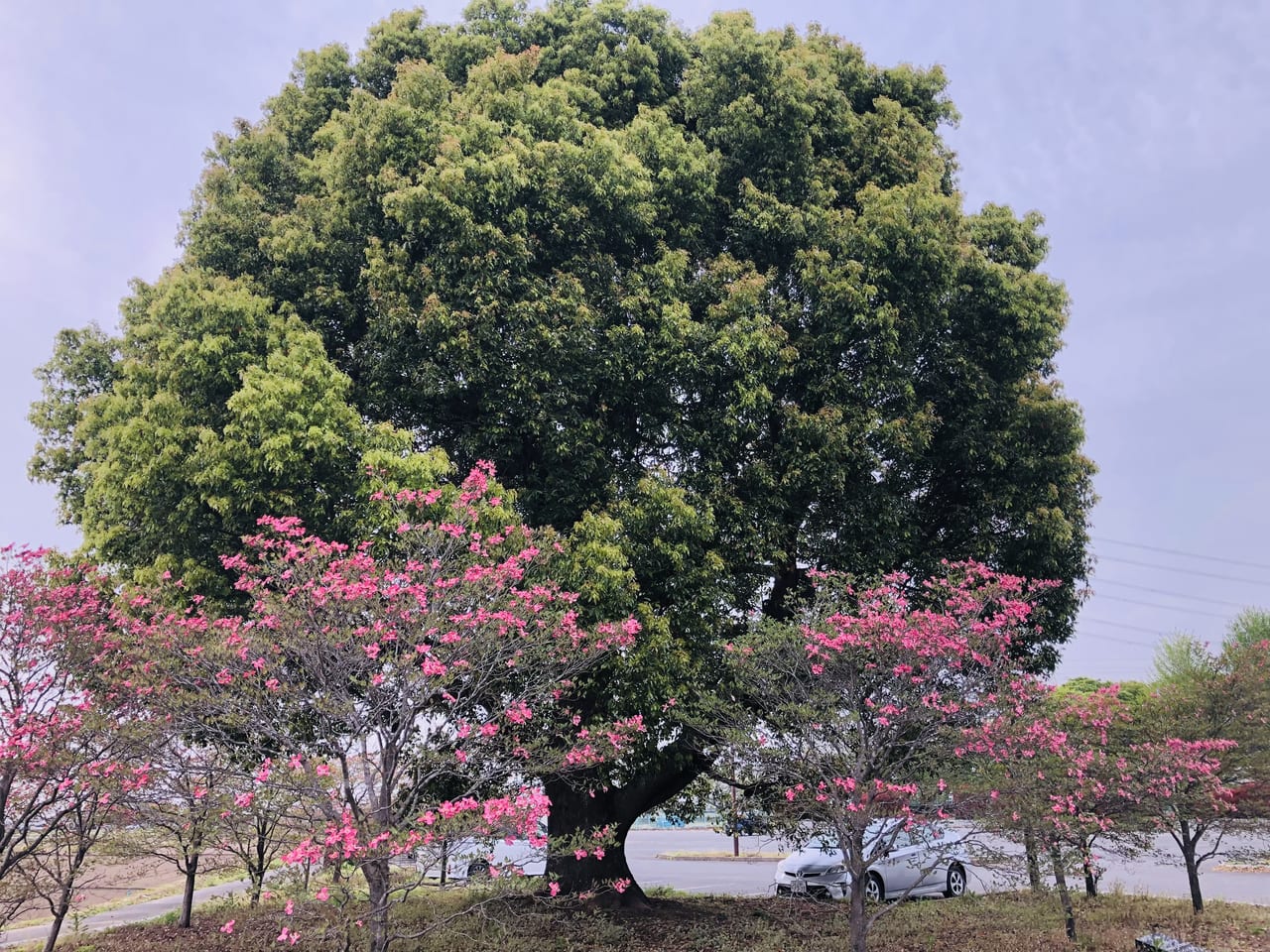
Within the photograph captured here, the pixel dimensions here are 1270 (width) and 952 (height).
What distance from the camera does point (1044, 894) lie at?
33.0 ft

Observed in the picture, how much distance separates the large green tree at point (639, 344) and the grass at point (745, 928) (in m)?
1.30

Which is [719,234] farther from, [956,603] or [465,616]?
[465,616]

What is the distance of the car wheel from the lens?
1411 cm

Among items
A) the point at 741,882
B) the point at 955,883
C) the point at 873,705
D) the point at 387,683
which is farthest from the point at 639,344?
the point at 741,882

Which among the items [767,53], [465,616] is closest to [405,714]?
[465,616]

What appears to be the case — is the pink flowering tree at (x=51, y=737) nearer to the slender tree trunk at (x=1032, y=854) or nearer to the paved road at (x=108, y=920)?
the paved road at (x=108, y=920)

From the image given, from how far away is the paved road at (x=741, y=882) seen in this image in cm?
1371

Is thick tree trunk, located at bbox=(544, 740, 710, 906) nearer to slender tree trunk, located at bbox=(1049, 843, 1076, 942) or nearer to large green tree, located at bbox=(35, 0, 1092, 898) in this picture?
large green tree, located at bbox=(35, 0, 1092, 898)

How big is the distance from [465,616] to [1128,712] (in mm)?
8625

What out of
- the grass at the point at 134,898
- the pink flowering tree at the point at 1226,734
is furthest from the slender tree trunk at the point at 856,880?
the grass at the point at 134,898

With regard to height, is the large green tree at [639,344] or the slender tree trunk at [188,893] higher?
the large green tree at [639,344]

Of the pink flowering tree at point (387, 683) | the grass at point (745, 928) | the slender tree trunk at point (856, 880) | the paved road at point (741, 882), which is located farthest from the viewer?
the paved road at point (741, 882)

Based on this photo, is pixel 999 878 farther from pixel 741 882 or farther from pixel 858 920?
pixel 741 882

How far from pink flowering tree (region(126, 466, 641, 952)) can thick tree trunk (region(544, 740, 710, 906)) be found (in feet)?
11.3
